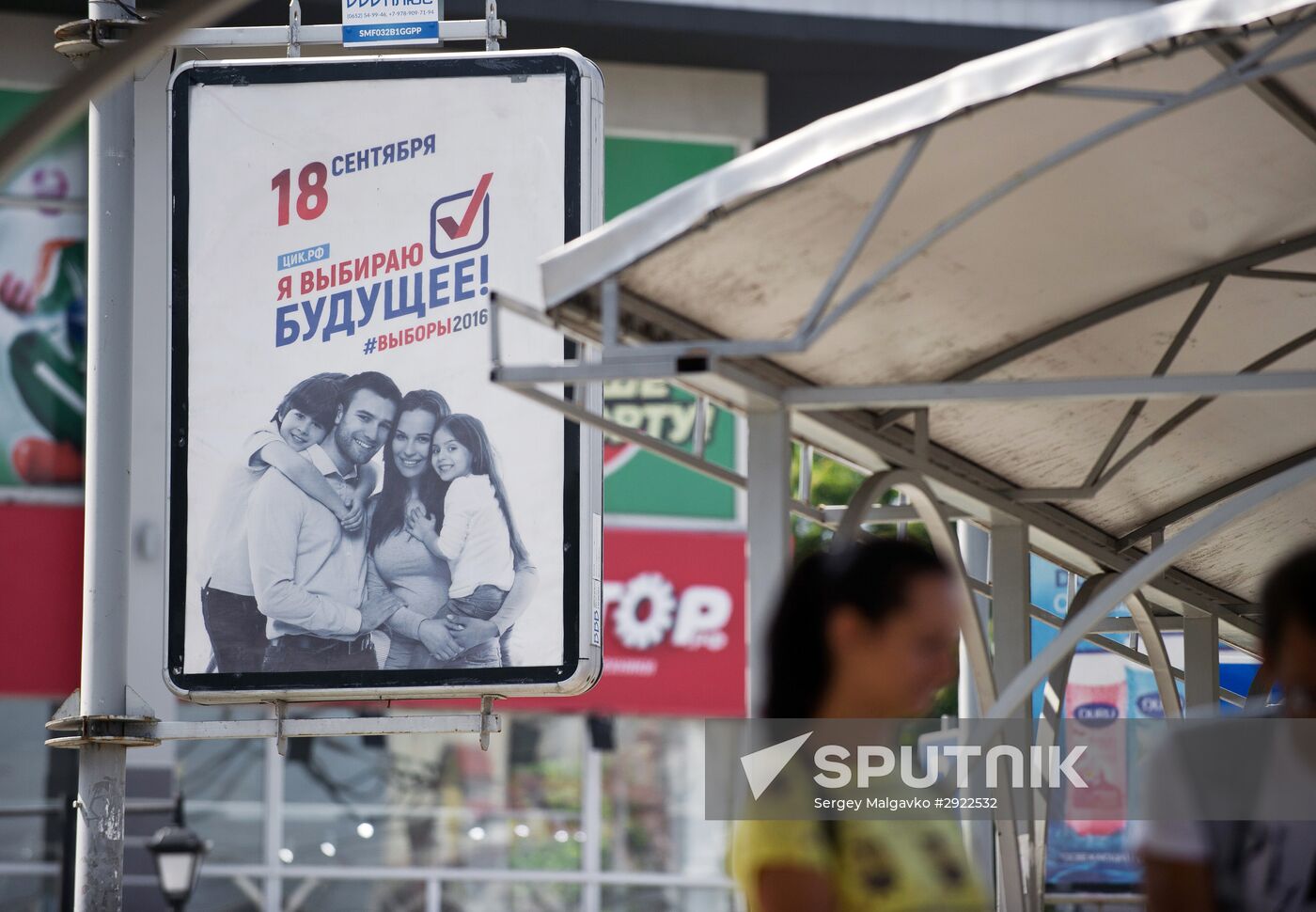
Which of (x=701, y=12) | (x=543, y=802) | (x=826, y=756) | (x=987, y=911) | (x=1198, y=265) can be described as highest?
(x=701, y=12)

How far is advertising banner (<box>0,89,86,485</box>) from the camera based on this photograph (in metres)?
21.2

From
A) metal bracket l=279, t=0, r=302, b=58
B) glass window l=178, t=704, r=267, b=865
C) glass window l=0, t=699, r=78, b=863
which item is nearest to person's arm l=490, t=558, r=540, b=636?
metal bracket l=279, t=0, r=302, b=58

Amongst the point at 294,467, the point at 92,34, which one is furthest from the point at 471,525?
the point at 92,34

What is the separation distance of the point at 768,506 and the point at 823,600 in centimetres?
327

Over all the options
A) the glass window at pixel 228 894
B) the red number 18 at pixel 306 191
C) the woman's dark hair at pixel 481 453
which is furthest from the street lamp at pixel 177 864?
the glass window at pixel 228 894

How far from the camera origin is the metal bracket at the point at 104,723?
8453 mm

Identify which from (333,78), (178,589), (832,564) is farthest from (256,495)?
(832,564)

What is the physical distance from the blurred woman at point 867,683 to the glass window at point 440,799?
18.5m

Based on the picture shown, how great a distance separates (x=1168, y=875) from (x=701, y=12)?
734 inches

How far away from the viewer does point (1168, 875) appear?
333 cm

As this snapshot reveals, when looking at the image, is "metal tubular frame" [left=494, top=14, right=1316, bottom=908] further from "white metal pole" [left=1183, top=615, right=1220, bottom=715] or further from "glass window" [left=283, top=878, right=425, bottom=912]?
"glass window" [left=283, top=878, right=425, bottom=912]

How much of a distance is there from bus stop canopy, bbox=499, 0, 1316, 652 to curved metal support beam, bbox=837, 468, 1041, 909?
14 centimetres

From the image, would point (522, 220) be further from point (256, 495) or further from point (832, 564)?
point (832, 564)

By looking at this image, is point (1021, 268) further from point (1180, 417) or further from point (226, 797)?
point (226, 797)
